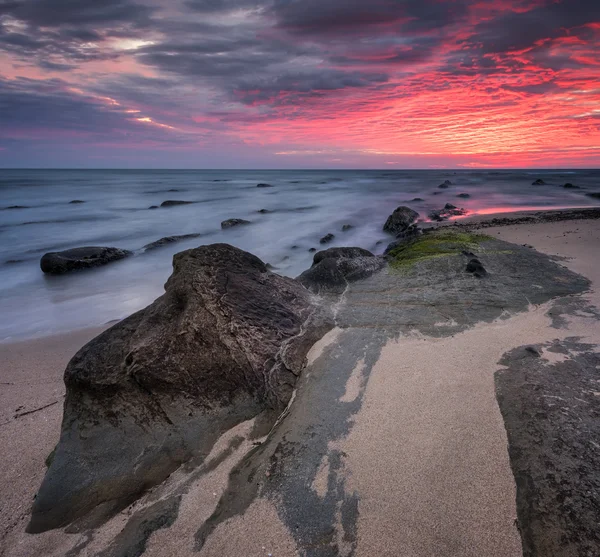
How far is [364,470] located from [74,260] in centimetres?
1281

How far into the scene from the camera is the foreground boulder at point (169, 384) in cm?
310

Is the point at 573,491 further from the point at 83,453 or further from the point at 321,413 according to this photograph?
the point at 83,453

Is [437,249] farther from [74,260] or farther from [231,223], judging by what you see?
[231,223]

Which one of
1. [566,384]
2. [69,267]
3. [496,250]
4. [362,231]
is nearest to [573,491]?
[566,384]

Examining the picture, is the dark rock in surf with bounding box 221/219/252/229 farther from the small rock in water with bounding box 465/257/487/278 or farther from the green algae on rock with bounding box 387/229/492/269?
the small rock in water with bounding box 465/257/487/278

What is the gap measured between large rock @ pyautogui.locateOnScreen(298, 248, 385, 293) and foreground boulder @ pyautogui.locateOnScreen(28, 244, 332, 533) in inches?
58.3

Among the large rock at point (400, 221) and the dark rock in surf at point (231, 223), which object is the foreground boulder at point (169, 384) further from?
the dark rock in surf at point (231, 223)

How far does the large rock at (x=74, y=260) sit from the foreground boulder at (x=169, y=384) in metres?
9.85

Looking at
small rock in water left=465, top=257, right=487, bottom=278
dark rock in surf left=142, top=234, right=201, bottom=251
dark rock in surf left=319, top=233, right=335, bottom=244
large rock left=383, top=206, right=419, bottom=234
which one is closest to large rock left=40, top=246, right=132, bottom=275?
dark rock in surf left=142, top=234, right=201, bottom=251

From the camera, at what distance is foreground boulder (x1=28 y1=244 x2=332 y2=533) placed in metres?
3.10

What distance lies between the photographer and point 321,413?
330 centimetres

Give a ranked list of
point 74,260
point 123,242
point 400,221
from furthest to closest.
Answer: point 123,242
point 400,221
point 74,260

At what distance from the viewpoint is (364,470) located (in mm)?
2748

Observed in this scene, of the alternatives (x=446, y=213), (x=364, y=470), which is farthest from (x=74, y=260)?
(x=446, y=213)
